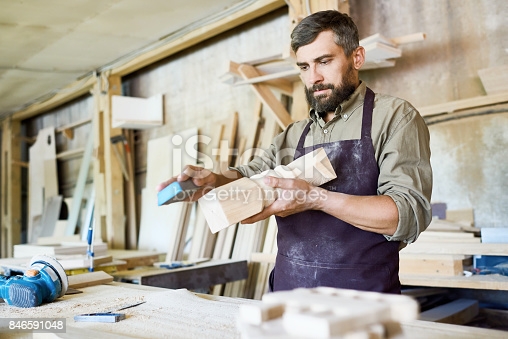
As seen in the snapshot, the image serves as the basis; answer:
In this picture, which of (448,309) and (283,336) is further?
(448,309)

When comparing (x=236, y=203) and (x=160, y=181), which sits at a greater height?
(x=160, y=181)

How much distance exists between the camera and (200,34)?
4.22m

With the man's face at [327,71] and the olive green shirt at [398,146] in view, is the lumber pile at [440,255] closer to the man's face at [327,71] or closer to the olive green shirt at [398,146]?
the olive green shirt at [398,146]

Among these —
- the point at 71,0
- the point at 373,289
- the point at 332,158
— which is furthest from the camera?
the point at 71,0

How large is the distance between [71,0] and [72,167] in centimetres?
333

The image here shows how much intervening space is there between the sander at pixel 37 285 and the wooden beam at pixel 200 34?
2485mm

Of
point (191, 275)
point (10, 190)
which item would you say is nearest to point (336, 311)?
point (191, 275)

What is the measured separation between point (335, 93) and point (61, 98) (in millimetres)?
4992

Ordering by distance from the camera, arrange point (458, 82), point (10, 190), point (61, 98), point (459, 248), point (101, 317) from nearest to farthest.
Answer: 1. point (101, 317)
2. point (459, 248)
3. point (458, 82)
4. point (61, 98)
5. point (10, 190)

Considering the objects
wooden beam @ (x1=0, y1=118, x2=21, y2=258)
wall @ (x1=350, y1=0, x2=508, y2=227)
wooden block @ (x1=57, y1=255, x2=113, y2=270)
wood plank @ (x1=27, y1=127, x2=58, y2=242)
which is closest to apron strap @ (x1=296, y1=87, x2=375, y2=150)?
wall @ (x1=350, y1=0, x2=508, y2=227)

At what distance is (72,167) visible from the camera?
6.49 metres

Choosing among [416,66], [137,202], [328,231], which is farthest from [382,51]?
[137,202]

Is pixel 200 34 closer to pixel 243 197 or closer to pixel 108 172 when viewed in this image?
pixel 108 172

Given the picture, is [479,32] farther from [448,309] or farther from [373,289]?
[373,289]
